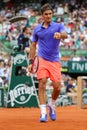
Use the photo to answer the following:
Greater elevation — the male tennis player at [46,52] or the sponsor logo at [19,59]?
the sponsor logo at [19,59]

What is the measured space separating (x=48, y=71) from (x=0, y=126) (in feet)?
5.75

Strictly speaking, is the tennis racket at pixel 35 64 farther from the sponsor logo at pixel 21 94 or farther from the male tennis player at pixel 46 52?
the sponsor logo at pixel 21 94

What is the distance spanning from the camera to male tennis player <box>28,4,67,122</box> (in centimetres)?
1006

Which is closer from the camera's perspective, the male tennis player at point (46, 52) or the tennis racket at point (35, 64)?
the male tennis player at point (46, 52)

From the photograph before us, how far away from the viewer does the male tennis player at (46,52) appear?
10062mm

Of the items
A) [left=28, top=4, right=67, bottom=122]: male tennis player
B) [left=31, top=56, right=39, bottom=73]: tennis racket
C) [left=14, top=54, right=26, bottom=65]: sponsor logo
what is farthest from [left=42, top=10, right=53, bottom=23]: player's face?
[left=14, top=54, right=26, bottom=65]: sponsor logo

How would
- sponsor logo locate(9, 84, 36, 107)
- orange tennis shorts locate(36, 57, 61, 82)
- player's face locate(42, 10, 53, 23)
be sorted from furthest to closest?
1. sponsor logo locate(9, 84, 36, 107)
2. orange tennis shorts locate(36, 57, 61, 82)
3. player's face locate(42, 10, 53, 23)

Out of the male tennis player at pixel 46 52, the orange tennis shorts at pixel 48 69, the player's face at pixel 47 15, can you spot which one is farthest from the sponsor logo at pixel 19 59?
the player's face at pixel 47 15

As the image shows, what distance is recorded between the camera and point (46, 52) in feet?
33.8

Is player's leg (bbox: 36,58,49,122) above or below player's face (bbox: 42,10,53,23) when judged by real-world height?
below

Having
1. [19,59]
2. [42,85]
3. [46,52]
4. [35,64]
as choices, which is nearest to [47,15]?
[46,52]

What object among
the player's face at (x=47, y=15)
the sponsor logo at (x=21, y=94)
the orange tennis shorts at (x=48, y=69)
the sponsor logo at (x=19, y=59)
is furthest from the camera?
the sponsor logo at (x=19, y=59)

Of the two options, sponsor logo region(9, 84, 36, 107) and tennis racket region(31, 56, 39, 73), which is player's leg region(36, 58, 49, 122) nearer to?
tennis racket region(31, 56, 39, 73)

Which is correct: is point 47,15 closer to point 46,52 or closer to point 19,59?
point 46,52
